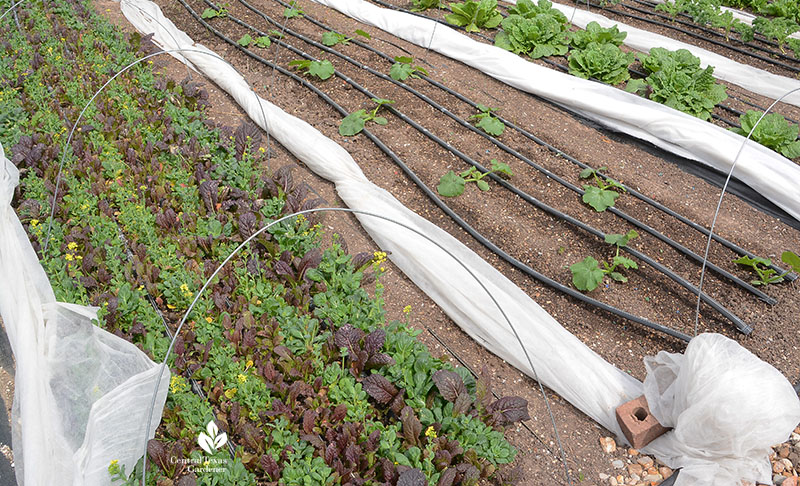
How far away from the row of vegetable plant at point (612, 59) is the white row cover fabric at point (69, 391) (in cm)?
494

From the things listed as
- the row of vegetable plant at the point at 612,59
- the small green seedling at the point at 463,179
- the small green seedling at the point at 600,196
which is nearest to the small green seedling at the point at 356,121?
the small green seedling at the point at 463,179

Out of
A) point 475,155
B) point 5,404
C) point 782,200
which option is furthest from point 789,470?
point 5,404

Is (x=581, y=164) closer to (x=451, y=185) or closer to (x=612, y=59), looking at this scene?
(x=451, y=185)

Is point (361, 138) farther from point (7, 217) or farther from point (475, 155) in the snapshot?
point (7, 217)

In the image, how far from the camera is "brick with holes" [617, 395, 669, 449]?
3102mm

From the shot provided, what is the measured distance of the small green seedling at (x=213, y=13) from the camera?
24.5 feet

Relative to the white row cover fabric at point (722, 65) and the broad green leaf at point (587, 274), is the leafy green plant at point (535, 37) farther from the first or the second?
the broad green leaf at point (587, 274)

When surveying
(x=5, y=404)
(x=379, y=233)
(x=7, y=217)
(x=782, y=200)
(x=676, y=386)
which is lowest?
(x=5, y=404)

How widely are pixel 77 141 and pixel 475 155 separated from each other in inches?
130

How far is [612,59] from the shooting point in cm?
595

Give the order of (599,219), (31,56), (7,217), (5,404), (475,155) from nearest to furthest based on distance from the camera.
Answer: (5,404), (7,217), (599,219), (475,155), (31,56)

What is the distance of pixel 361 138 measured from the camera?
17.8 ft

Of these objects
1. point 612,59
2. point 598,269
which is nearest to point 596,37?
point 612,59

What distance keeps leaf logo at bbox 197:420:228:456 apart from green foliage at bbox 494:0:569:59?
5.11 meters
